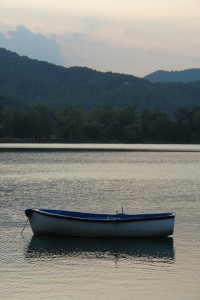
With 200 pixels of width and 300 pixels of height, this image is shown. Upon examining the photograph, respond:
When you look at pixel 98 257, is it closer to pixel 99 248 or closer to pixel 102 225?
pixel 99 248

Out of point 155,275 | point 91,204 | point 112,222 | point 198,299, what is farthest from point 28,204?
point 198,299

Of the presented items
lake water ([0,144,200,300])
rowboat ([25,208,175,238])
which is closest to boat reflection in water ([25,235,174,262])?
lake water ([0,144,200,300])

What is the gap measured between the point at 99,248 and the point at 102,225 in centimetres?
176

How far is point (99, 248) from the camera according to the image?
1222 inches

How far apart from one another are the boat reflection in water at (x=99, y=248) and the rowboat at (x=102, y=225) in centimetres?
34

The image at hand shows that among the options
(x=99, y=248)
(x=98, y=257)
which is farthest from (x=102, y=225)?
(x=98, y=257)

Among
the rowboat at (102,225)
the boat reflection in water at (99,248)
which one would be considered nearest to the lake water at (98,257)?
the boat reflection in water at (99,248)

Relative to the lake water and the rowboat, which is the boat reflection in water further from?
the rowboat

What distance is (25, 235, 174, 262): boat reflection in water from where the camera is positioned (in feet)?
96.0

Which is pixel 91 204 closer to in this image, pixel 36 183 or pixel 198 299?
pixel 36 183

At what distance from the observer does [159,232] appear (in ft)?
110

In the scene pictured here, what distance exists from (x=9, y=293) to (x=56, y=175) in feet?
182

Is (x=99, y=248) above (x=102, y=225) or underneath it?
underneath

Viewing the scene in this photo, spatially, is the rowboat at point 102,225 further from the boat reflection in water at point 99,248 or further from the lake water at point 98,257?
the lake water at point 98,257
